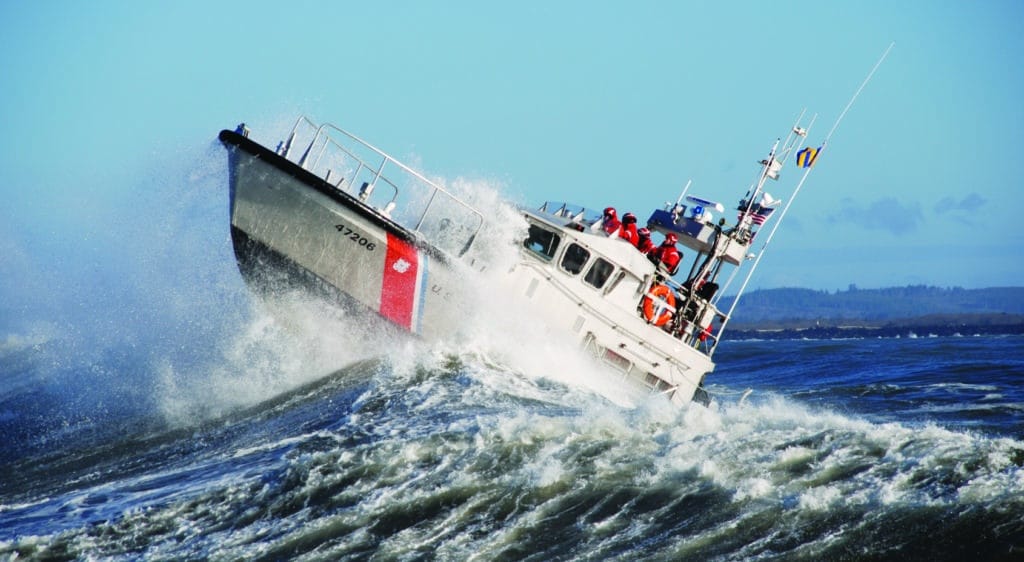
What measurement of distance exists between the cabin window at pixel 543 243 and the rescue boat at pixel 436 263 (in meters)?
0.02

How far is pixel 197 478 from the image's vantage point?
8.53m

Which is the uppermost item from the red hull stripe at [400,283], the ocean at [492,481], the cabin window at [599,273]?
the cabin window at [599,273]

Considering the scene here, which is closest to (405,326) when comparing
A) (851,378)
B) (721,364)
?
(851,378)

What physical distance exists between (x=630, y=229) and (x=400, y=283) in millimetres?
4146

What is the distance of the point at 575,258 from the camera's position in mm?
13492

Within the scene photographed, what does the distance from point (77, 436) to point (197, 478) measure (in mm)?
3167

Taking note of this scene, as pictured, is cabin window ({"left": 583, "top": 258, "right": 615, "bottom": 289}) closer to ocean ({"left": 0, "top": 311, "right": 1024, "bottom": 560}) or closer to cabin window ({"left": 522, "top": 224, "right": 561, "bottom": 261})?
cabin window ({"left": 522, "top": 224, "right": 561, "bottom": 261})

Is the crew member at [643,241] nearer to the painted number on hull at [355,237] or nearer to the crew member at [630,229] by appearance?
the crew member at [630,229]

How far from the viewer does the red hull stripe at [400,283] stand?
1193cm

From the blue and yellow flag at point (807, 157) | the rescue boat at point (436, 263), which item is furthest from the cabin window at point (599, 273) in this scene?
the blue and yellow flag at point (807, 157)

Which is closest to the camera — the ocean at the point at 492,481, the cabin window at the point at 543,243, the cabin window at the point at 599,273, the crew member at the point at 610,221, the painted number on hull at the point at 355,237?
the ocean at the point at 492,481

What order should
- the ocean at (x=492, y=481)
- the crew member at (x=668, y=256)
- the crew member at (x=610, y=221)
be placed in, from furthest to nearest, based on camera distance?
the crew member at (x=668, y=256)
the crew member at (x=610, y=221)
the ocean at (x=492, y=481)

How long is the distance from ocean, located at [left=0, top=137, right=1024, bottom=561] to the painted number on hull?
112 centimetres

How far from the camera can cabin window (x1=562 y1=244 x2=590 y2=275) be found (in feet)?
44.1
